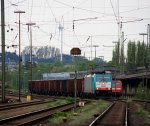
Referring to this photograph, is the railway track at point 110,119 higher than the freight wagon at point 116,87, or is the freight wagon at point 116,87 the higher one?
the freight wagon at point 116,87

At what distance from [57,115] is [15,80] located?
112m

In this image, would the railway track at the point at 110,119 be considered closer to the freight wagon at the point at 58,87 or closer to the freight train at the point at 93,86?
the freight train at the point at 93,86

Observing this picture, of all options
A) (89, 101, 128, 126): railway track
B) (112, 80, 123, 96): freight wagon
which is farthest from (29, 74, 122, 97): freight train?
(89, 101, 128, 126): railway track

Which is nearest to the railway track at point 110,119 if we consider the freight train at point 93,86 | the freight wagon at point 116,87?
the freight train at point 93,86

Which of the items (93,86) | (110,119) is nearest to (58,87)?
(93,86)

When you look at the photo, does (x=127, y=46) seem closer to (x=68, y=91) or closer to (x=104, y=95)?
(x=68, y=91)

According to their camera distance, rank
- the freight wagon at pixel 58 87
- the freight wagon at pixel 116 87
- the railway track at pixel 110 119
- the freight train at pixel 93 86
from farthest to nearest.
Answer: the freight wagon at pixel 58 87
the freight wagon at pixel 116 87
the freight train at pixel 93 86
the railway track at pixel 110 119

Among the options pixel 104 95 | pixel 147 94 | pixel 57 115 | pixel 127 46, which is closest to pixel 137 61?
pixel 127 46

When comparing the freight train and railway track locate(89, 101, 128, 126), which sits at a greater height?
the freight train

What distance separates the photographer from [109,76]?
178ft

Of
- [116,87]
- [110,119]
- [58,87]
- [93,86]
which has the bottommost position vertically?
[110,119]

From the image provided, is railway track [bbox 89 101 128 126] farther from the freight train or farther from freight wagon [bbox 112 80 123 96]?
freight wagon [bbox 112 80 123 96]

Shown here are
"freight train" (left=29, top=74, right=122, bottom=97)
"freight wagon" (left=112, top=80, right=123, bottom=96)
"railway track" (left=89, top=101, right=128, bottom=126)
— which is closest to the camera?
"railway track" (left=89, top=101, right=128, bottom=126)

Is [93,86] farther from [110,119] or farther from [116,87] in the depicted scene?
[110,119]
